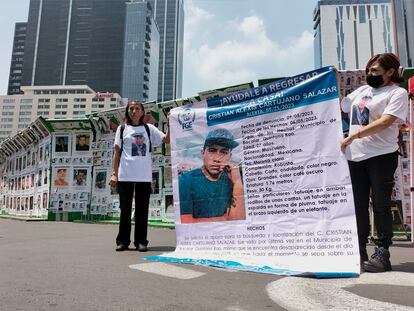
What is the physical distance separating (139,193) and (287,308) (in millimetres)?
3166

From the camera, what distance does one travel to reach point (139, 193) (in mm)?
5203

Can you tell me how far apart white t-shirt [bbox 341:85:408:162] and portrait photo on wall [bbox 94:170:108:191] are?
23.0 ft

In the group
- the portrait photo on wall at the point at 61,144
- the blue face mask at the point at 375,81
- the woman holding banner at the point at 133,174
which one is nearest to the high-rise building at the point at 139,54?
the portrait photo on wall at the point at 61,144

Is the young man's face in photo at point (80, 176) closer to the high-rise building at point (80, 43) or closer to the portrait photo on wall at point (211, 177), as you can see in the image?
the portrait photo on wall at point (211, 177)

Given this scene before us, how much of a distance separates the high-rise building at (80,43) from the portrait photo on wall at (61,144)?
541 feet

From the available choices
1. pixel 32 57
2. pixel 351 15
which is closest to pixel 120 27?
pixel 32 57

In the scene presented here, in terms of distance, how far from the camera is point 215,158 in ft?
14.0

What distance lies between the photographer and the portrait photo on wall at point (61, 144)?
1028 centimetres

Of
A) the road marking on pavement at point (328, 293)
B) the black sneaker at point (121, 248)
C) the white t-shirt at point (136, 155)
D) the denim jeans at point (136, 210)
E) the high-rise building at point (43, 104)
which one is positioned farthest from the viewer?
the high-rise building at point (43, 104)

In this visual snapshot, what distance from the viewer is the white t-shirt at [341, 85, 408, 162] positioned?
340 cm

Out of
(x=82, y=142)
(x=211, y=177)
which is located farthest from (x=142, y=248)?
(x=82, y=142)

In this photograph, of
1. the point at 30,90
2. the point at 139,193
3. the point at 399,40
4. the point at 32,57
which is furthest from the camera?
the point at 32,57

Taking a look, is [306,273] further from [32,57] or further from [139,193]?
[32,57]

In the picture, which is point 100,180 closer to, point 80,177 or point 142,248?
point 80,177
